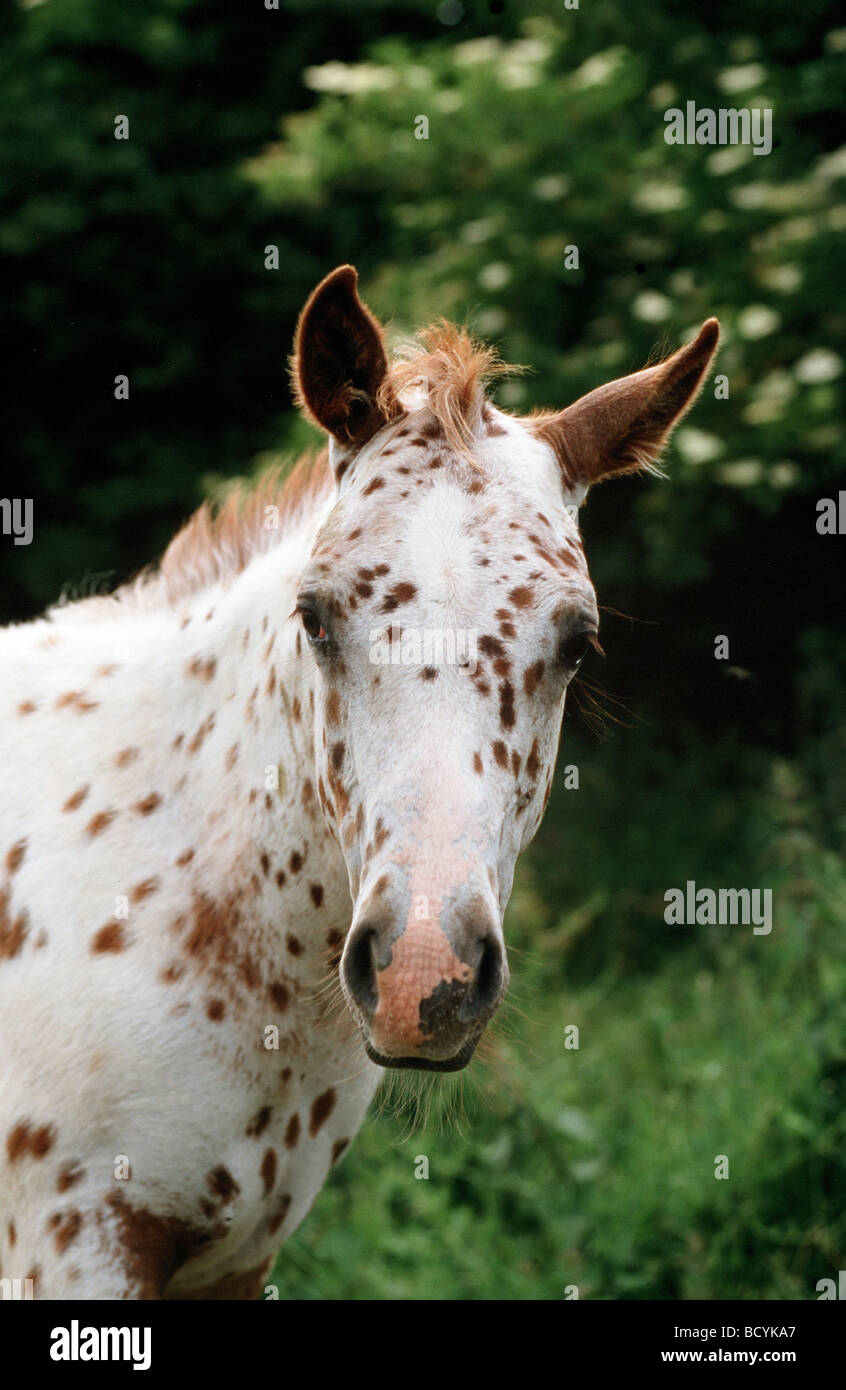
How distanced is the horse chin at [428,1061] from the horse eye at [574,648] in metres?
0.66

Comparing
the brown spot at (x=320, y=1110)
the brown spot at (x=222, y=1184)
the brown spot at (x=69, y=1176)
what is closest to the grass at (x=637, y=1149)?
the brown spot at (x=320, y=1110)

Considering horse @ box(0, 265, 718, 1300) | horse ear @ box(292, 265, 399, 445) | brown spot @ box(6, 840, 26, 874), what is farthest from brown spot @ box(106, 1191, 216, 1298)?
horse ear @ box(292, 265, 399, 445)

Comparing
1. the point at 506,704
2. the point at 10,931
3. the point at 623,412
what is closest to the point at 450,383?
the point at 623,412

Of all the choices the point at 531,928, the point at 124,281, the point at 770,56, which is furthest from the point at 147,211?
the point at 531,928

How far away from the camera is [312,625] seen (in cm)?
232

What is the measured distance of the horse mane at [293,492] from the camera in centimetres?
249

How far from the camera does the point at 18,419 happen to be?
10.2 metres

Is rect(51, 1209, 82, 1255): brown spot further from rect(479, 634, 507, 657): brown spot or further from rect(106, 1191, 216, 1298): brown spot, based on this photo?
rect(479, 634, 507, 657): brown spot

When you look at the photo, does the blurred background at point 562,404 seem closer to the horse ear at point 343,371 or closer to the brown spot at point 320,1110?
the brown spot at point 320,1110

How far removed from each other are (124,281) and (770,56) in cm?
483

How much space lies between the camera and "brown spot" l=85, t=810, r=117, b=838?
2.69 meters

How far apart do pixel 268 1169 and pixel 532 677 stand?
3.66ft

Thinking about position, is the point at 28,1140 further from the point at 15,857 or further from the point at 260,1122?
the point at 15,857

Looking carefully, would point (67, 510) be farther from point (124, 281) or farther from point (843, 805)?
point (843, 805)
